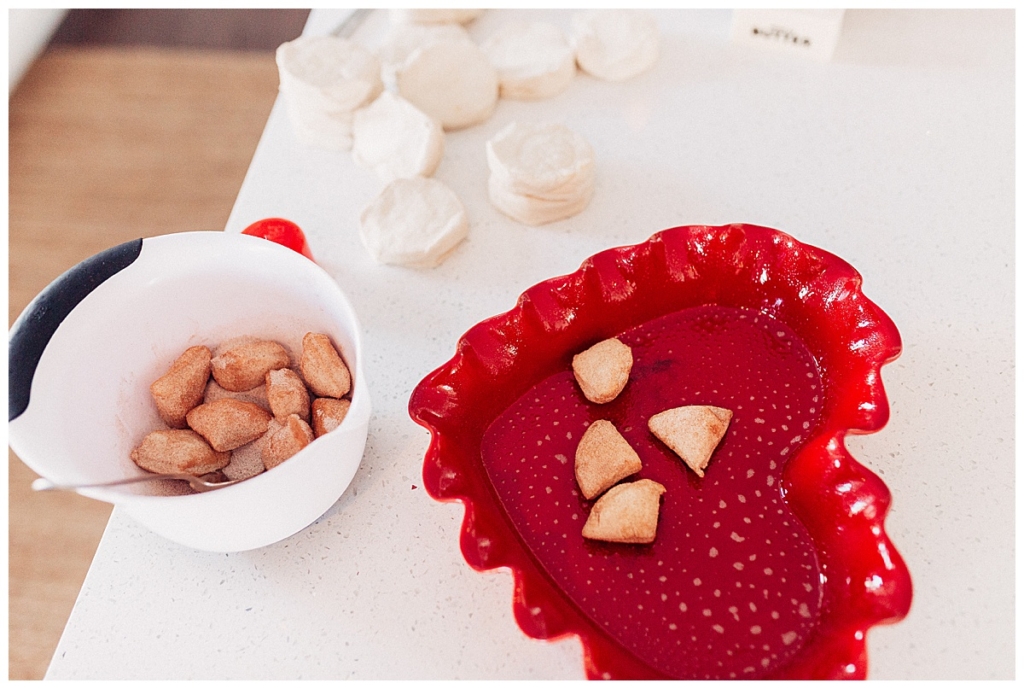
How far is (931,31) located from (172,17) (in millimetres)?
1443

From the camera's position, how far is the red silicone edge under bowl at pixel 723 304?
559 mm

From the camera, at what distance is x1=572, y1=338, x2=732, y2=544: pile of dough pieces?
24.4 inches

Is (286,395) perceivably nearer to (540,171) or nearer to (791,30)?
(540,171)

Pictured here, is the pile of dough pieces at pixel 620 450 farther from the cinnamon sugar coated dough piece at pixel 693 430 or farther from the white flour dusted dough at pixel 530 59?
the white flour dusted dough at pixel 530 59

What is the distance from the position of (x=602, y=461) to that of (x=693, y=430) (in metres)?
0.08

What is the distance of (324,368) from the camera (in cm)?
67

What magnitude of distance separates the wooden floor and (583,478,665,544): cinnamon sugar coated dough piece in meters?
1.07

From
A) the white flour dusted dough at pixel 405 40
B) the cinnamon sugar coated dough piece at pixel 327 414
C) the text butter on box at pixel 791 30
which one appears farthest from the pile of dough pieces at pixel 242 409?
the text butter on box at pixel 791 30

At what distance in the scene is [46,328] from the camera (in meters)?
0.59

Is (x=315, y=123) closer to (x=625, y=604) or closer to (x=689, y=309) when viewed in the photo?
(x=689, y=309)

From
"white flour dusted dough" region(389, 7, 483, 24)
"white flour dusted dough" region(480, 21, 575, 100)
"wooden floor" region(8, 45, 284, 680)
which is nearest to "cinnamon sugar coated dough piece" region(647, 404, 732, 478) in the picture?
"white flour dusted dough" region(480, 21, 575, 100)

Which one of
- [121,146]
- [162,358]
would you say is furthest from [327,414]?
[121,146]

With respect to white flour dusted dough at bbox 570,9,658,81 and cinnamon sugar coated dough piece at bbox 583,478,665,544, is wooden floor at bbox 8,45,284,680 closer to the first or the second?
white flour dusted dough at bbox 570,9,658,81

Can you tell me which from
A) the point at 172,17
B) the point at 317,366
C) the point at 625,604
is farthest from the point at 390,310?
the point at 172,17
